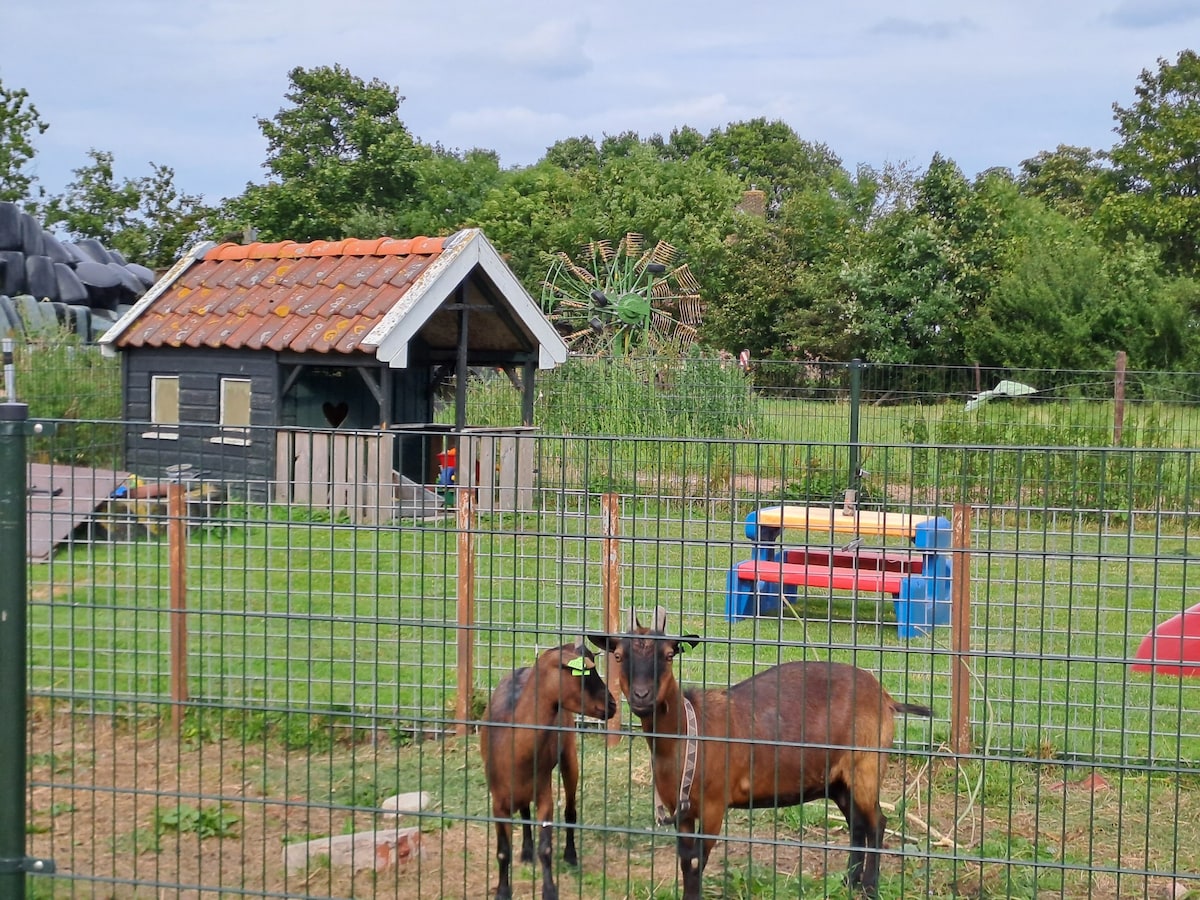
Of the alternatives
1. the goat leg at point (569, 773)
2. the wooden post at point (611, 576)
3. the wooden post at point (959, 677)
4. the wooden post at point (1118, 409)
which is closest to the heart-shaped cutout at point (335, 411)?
the wooden post at point (611, 576)

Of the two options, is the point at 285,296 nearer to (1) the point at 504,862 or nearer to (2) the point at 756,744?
(1) the point at 504,862

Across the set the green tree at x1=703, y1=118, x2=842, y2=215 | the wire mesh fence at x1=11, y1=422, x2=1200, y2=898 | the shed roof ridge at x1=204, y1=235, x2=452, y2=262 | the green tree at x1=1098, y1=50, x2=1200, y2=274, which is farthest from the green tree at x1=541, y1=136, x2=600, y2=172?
the wire mesh fence at x1=11, y1=422, x2=1200, y2=898

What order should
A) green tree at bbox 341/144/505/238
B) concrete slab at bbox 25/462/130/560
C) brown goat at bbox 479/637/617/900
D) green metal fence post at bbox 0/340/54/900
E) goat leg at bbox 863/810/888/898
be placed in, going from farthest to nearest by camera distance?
green tree at bbox 341/144/505/238 < brown goat at bbox 479/637/617/900 < goat leg at bbox 863/810/888/898 < concrete slab at bbox 25/462/130/560 < green metal fence post at bbox 0/340/54/900

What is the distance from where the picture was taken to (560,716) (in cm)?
446

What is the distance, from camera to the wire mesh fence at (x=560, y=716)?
3850 millimetres

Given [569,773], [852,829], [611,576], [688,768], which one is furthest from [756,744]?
[611,576]

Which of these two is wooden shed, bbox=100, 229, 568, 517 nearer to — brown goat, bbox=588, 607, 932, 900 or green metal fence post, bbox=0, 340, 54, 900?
brown goat, bbox=588, 607, 932, 900

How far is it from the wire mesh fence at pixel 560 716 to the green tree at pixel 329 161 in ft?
116

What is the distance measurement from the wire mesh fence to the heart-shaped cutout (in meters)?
5.89

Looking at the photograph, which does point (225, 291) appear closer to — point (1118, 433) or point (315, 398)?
point (315, 398)

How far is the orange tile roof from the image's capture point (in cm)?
1387

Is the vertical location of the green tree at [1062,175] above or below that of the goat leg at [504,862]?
above

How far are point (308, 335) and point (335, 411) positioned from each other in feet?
5.50

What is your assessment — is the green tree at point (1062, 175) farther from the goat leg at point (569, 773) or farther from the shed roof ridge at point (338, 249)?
the goat leg at point (569, 773)
